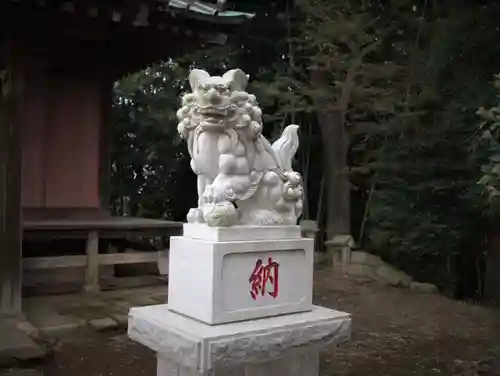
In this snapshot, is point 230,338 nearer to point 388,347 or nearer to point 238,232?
point 238,232

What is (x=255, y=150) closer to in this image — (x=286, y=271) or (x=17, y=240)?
(x=286, y=271)

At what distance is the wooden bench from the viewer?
6.39 m

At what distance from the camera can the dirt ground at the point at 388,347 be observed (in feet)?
15.2

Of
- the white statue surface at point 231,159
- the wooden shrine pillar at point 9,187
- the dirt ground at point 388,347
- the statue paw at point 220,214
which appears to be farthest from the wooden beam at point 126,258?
the statue paw at point 220,214

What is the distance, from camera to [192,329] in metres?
2.65

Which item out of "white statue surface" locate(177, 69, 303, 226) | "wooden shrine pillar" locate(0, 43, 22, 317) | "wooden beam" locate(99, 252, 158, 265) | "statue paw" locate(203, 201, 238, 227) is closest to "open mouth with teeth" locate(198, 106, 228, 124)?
"white statue surface" locate(177, 69, 303, 226)

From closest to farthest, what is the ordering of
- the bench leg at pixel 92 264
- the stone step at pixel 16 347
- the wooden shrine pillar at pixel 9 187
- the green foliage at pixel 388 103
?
the stone step at pixel 16 347 < the wooden shrine pillar at pixel 9 187 < the bench leg at pixel 92 264 < the green foliage at pixel 388 103

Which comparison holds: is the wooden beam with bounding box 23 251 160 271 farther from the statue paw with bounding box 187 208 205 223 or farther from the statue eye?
the statue eye

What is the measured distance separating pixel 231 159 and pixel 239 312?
0.75 m

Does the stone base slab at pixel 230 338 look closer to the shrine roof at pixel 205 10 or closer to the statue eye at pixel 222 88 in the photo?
the statue eye at pixel 222 88

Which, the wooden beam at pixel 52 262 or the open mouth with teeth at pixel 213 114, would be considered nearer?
the open mouth with teeth at pixel 213 114

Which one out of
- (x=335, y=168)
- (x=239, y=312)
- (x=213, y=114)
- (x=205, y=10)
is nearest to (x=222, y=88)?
(x=213, y=114)

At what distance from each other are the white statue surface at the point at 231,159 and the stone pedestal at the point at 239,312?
99 mm

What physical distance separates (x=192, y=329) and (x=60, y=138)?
5.61 meters
